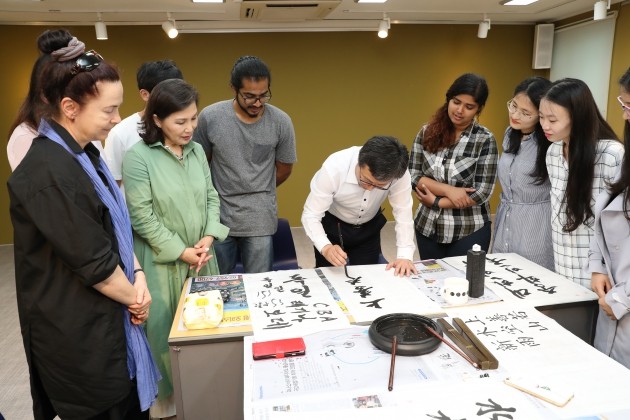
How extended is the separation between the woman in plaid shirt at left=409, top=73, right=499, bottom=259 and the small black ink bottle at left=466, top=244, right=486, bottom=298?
2.13 ft

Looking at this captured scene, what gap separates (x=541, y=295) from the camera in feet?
5.65

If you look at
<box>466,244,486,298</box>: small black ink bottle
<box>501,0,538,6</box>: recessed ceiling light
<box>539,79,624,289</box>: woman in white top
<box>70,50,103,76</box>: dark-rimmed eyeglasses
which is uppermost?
<box>501,0,538,6</box>: recessed ceiling light

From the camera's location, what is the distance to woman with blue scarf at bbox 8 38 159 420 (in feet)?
3.94

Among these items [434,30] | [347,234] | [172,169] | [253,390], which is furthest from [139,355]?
[434,30]

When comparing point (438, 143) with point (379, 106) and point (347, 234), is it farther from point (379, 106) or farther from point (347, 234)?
point (379, 106)

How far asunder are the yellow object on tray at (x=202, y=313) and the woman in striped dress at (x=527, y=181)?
4.77ft

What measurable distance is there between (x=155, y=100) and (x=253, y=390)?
117 cm

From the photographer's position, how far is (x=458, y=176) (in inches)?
91.9

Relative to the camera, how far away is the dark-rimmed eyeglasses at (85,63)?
50.2 inches

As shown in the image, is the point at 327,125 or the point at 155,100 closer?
the point at 155,100

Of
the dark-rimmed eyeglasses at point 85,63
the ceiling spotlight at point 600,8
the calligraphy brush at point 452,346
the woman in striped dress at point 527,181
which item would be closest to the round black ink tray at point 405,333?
the calligraphy brush at point 452,346

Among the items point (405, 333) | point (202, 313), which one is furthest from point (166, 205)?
point (405, 333)

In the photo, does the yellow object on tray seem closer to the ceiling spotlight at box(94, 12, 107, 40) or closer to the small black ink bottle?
the small black ink bottle

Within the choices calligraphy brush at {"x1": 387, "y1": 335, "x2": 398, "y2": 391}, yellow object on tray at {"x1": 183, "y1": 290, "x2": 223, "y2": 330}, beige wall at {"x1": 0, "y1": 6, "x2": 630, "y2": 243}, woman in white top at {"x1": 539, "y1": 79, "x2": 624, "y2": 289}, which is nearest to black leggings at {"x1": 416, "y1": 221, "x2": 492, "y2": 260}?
woman in white top at {"x1": 539, "y1": 79, "x2": 624, "y2": 289}
